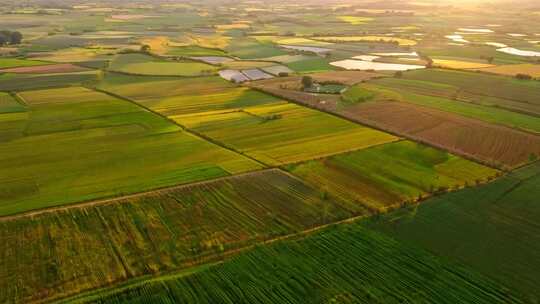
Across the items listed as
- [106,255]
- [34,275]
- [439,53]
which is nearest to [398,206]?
[106,255]

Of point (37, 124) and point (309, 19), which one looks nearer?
point (37, 124)

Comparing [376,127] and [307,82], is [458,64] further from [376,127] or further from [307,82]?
[376,127]

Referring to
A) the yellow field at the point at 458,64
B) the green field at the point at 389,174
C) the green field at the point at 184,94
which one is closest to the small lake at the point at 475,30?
the yellow field at the point at 458,64

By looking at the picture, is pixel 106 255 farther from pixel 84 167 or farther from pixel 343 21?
pixel 343 21

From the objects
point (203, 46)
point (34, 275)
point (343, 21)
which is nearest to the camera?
point (34, 275)

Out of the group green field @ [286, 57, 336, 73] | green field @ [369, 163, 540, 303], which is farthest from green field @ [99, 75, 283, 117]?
green field @ [369, 163, 540, 303]

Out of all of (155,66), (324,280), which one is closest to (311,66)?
(155,66)

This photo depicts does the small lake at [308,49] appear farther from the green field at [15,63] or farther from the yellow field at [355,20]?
the yellow field at [355,20]
